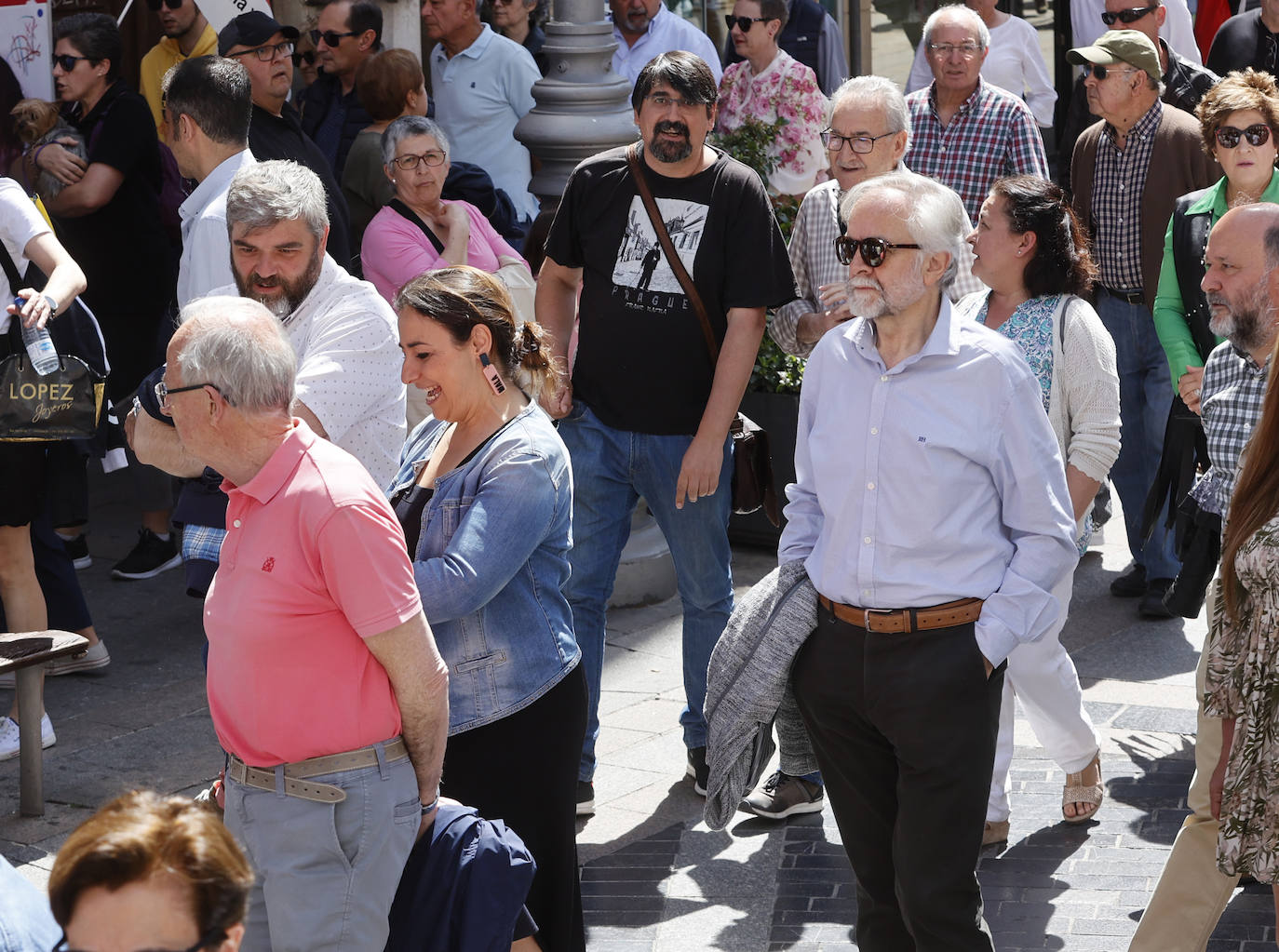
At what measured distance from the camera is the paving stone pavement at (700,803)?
4.60 m

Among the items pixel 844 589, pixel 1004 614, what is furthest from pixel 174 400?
pixel 1004 614

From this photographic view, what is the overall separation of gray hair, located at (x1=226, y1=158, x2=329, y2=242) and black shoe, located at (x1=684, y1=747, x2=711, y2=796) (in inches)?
81.4

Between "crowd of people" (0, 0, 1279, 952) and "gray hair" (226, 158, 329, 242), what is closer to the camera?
"crowd of people" (0, 0, 1279, 952)

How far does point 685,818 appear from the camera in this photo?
5.28 m

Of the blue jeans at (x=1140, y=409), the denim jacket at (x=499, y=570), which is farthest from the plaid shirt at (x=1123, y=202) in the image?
the denim jacket at (x=499, y=570)

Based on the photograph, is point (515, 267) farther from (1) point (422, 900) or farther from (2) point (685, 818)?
(1) point (422, 900)

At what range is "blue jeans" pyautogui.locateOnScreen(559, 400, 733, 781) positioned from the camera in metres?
5.28

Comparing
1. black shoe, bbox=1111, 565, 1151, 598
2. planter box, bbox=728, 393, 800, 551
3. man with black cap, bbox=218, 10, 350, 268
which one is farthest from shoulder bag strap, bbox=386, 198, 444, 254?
black shoe, bbox=1111, 565, 1151, 598

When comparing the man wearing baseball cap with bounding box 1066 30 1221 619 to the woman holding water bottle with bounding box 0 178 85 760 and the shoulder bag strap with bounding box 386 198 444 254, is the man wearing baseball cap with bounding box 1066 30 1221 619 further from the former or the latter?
the woman holding water bottle with bounding box 0 178 85 760

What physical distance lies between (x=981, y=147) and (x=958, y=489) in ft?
13.1

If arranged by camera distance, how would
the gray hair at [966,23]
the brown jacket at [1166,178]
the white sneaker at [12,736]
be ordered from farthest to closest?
the gray hair at [966,23] < the brown jacket at [1166,178] < the white sneaker at [12,736]

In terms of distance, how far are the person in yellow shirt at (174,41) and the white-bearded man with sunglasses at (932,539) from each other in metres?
5.55

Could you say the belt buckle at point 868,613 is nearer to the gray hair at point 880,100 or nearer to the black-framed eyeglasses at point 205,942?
the black-framed eyeglasses at point 205,942

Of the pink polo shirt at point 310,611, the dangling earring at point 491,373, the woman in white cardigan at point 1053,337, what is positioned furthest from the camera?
the woman in white cardigan at point 1053,337
